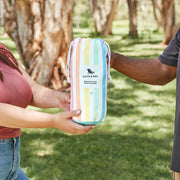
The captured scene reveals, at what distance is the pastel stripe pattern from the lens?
1748 mm

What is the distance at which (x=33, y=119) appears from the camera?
67.5 inches

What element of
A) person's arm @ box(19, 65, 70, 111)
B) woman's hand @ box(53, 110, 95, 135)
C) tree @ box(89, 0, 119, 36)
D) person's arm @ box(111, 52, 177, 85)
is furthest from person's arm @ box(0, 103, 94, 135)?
tree @ box(89, 0, 119, 36)

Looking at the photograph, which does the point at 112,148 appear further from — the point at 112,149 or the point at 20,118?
the point at 20,118

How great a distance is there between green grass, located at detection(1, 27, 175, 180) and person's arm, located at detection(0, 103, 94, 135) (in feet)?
4.27

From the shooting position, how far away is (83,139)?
4723mm

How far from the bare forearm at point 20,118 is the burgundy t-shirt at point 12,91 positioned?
0.11m

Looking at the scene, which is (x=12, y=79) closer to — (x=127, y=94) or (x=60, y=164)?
(x=60, y=164)

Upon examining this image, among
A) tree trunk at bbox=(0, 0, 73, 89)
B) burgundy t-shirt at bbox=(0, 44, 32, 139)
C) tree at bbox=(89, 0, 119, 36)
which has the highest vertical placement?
burgundy t-shirt at bbox=(0, 44, 32, 139)

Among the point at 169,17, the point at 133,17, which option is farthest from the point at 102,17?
the point at 169,17

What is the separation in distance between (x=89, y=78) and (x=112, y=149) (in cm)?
281

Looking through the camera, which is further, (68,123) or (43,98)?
(43,98)

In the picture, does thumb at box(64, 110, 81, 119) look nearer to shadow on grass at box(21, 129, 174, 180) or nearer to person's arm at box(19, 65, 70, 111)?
person's arm at box(19, 65, 70, 111)

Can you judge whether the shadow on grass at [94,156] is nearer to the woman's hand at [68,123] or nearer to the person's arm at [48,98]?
the person's arm at [48,98]

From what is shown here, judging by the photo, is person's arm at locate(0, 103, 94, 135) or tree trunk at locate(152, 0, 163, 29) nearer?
person's arm at locate(0, 103, 94, 135)
